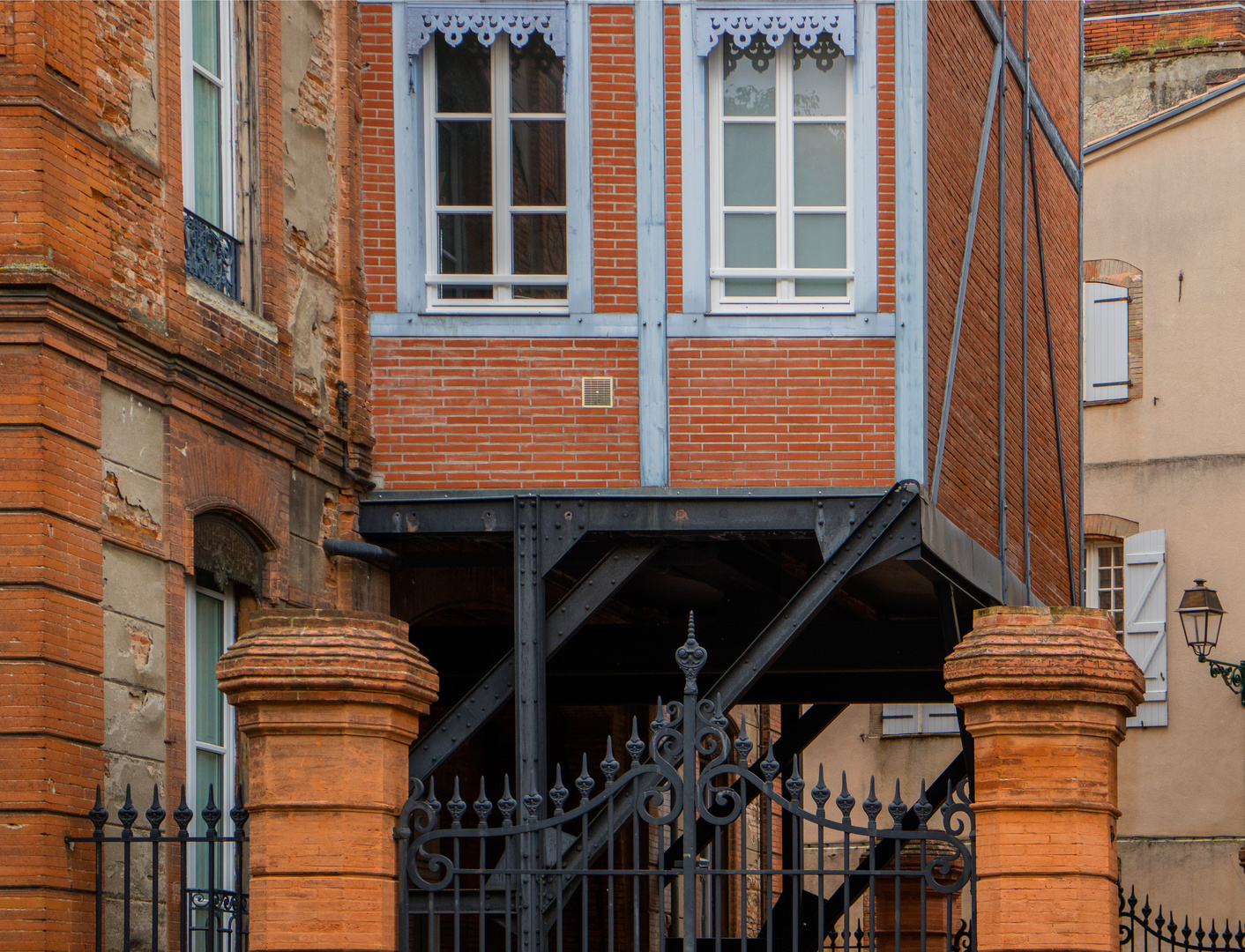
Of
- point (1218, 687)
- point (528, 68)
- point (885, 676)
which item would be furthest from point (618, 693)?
point (1218, 687)

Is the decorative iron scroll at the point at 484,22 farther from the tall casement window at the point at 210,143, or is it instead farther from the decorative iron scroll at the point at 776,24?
the tall casement window at the point at 210,143

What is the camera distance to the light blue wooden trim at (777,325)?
12461 millimetres

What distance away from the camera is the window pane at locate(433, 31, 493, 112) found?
518 inches

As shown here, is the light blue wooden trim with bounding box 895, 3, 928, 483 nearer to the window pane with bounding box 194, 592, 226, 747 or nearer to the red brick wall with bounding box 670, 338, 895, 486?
the red brick wall with bounding box 670, 338, 895, 486

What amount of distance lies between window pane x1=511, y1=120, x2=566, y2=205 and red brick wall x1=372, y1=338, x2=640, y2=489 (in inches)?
43.7

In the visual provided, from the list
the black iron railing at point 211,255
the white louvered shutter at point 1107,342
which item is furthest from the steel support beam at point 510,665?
the white louvered shutter at point 1107,342

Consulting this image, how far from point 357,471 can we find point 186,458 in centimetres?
178

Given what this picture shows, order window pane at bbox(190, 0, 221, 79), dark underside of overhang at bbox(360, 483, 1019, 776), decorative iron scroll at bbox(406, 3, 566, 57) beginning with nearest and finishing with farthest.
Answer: window pane at bbox(190, 0, 221, 79) < dark underside of overhang at bbox(360, 483, 1019, 776) < decorative iron scroll at bbox(406, 3, 566, 57)

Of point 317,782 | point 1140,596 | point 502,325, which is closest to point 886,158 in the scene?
point 502,325

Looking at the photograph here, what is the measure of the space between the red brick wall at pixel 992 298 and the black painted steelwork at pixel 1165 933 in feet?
8.14

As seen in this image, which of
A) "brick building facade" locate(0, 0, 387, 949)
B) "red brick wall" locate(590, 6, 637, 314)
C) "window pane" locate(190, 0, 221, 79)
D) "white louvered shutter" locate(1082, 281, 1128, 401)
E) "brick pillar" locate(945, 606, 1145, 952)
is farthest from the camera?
"white louvered shutter" locate(1082, 281, 1128, 401)

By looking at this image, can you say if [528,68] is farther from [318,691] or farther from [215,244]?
[318,691]

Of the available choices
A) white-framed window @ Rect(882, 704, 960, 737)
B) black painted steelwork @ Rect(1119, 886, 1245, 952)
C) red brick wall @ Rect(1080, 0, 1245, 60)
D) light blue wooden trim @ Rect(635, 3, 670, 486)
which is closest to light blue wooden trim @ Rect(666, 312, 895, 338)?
light blue wooden trim @ Rect(635, 3, 670, 486)

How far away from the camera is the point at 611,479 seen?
12.4 meters
